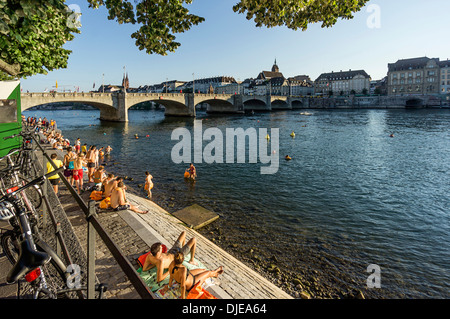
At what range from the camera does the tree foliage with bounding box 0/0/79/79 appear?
4094 mm

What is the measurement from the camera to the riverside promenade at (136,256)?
19.5 feet

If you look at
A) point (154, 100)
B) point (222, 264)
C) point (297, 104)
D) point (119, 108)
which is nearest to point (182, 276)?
point (222, 264)

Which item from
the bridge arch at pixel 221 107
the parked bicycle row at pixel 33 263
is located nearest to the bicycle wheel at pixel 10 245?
the parked bicycle row at pixel 33 263

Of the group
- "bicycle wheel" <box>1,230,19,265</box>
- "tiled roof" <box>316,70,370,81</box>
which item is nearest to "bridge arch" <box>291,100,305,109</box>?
"tiled roof" <box>316,70,370,81</box>

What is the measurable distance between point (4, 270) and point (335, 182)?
60.1 ft

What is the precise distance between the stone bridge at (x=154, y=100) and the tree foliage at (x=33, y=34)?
42169 mm

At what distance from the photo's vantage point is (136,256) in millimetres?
7148

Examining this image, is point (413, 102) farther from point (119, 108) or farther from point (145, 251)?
point (145, 251)

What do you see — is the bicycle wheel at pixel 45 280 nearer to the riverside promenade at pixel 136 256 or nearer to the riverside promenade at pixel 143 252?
the riverside promenade at pixel 136 256

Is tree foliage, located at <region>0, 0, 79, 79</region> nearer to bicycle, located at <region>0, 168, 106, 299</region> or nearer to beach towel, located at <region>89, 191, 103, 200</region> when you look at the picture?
bicycle, located at <region>0, 168, 106, 299</region>

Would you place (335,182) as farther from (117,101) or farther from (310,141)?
(117,101)

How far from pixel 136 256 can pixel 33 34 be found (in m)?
7.59

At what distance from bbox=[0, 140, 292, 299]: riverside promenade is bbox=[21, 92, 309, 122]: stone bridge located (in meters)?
47.6
